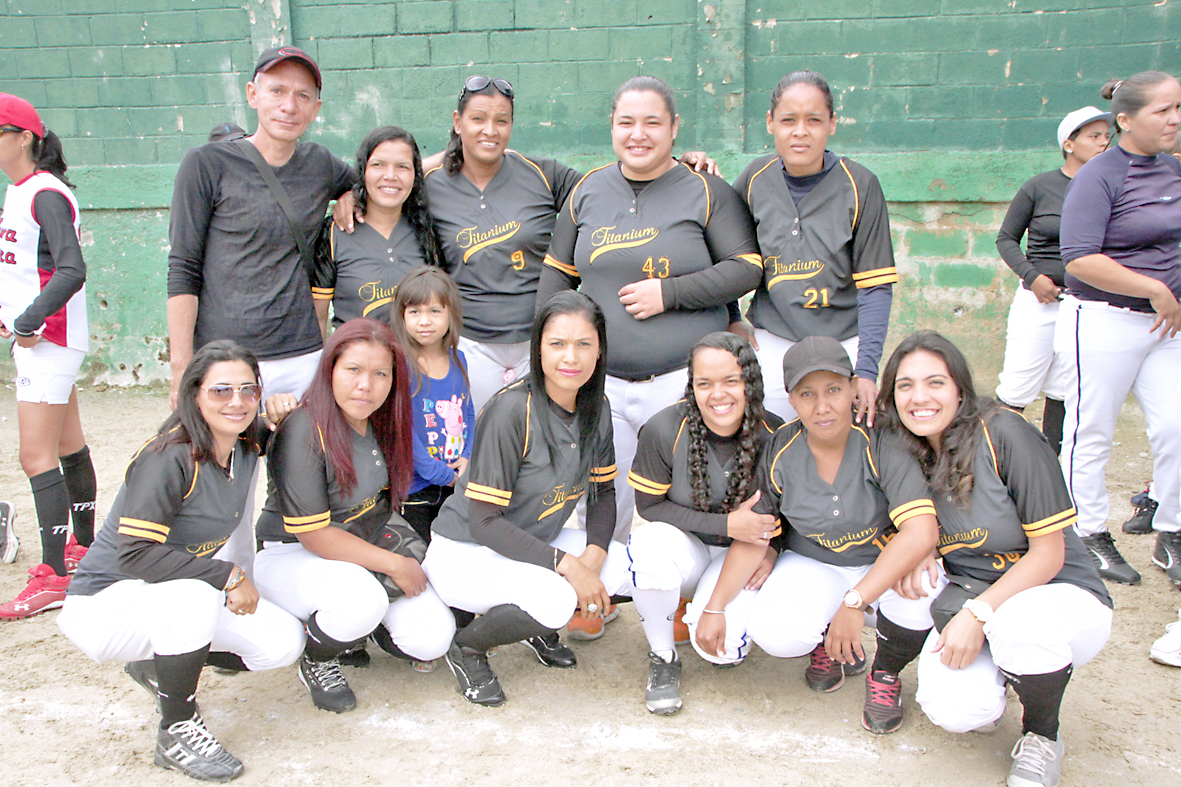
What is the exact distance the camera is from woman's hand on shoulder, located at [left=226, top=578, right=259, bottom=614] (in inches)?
96.3

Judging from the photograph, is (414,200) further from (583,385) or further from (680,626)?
(680,626)

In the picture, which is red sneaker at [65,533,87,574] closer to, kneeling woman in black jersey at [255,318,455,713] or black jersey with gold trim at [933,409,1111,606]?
kneeling woman in black jersey at [255,318,455,713]

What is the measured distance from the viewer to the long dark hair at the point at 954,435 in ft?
7.92

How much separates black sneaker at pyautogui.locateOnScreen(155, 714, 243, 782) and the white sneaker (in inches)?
109

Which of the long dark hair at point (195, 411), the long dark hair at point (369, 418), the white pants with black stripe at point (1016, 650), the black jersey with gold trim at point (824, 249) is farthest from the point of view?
the black jersey with gold trim at point (824, 249)

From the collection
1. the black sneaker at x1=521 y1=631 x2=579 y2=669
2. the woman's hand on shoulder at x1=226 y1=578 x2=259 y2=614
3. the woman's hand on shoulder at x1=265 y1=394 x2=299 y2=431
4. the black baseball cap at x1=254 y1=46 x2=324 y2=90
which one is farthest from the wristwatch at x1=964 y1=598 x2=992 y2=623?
the black baseball cap at x1=254 y1=46 x2=324 y2=90

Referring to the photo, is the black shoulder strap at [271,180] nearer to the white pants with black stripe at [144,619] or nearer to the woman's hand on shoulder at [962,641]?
the white pants with black stripe at [144,619]

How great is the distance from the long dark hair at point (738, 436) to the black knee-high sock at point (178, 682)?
4.76ft

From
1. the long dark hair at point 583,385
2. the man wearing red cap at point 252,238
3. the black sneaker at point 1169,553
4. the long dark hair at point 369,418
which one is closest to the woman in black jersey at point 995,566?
the long dark hair at point 583,385

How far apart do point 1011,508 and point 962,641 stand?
0.38 meters

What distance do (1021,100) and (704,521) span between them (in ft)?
14.7

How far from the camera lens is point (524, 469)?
2771 mm

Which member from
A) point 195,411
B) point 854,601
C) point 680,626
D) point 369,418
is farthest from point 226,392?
point 854,601

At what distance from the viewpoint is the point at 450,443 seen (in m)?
3.10
